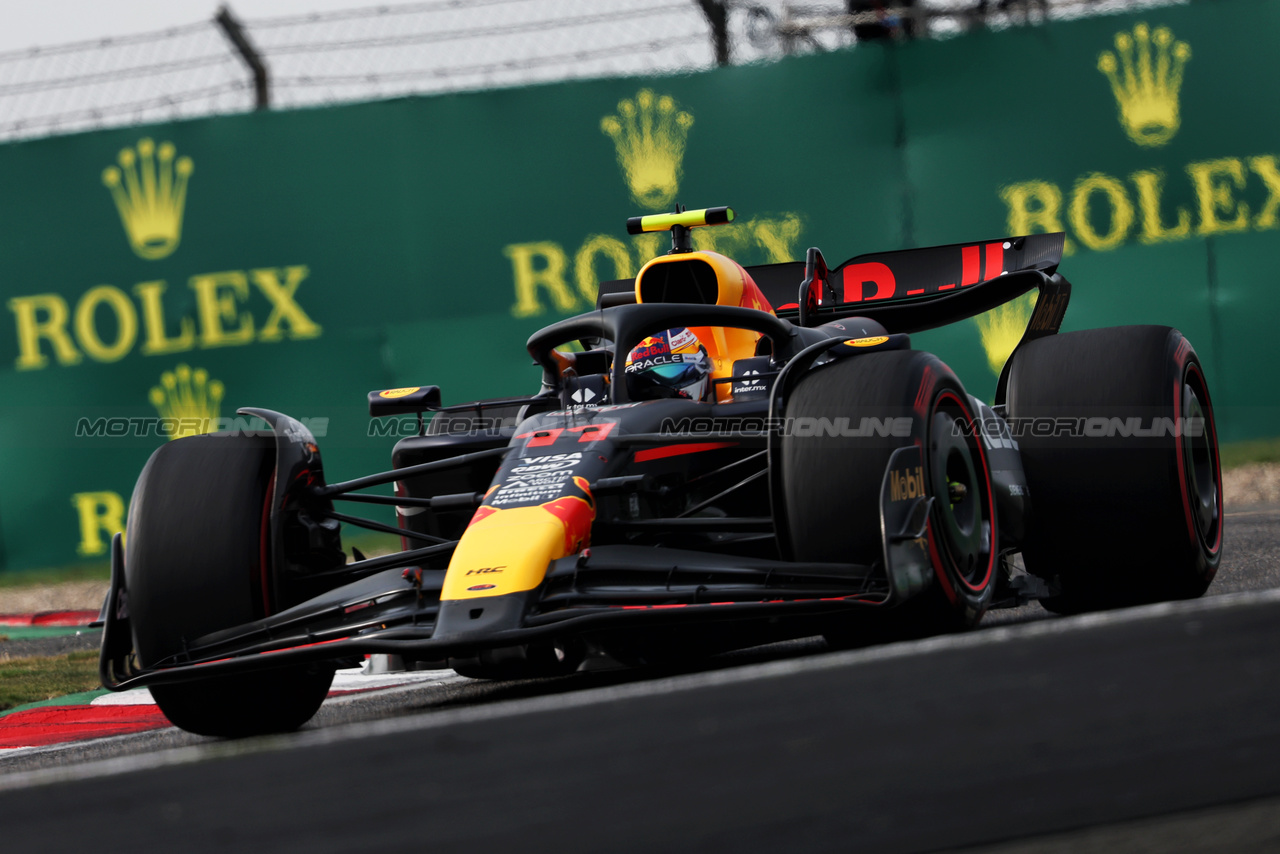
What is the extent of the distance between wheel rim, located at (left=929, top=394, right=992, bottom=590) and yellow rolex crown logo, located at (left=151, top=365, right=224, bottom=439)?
598 cm

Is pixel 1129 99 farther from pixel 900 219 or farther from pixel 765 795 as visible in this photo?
pixel 765 795

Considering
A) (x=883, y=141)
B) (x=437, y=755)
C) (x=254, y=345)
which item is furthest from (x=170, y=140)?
(x=437, y=755)

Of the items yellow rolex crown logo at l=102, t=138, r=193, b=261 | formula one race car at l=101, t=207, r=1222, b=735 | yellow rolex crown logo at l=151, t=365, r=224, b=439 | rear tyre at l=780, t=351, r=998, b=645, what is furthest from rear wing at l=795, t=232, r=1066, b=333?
yellow rolex crown logo at l=102, t=138, r=193, b=261

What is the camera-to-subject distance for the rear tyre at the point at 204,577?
3555mm

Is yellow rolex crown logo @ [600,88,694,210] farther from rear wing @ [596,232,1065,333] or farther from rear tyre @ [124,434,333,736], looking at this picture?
rear tyre @ [124,434,333,736]

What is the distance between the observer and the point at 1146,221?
8469 millimetres

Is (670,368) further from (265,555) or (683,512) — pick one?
(265,555)

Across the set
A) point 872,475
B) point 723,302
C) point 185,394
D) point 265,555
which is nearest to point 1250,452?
point 723,302

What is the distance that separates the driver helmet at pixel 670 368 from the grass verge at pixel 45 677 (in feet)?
8.21

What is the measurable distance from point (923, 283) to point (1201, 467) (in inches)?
54.1

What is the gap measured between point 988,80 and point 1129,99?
89cm

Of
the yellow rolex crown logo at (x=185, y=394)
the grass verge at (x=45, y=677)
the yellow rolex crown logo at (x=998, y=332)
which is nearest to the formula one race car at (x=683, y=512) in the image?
the grass verge at (x=45, y=677)

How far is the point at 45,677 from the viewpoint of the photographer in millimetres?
5715

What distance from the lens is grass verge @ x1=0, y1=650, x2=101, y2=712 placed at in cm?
522
